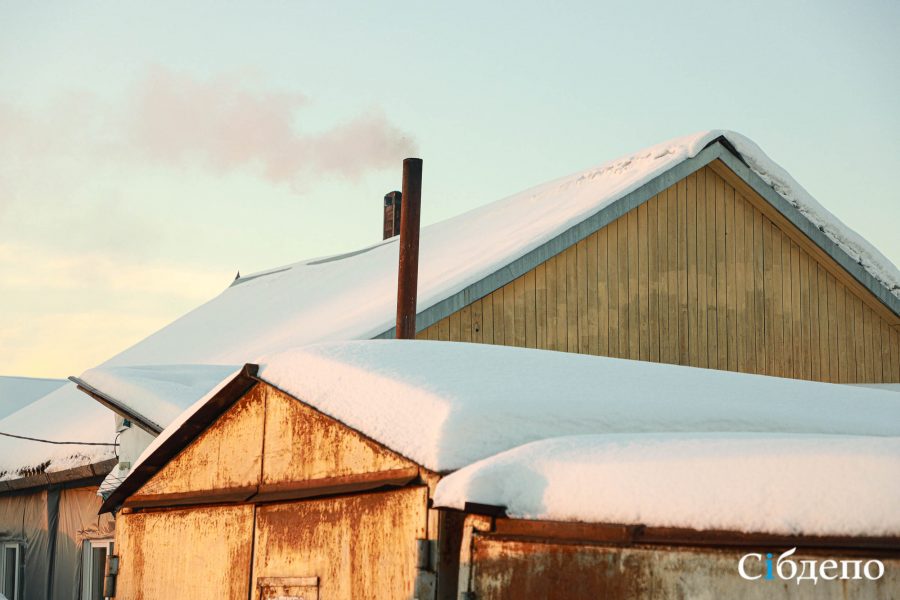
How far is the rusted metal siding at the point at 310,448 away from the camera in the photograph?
16.0 ft

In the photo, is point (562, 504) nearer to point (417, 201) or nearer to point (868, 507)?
point (868, 507)

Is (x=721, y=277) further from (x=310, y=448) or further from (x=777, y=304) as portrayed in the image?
(x=310, y=448)

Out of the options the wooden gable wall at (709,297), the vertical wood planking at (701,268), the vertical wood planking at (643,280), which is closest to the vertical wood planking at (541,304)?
the wooden gable wall at (709,297)

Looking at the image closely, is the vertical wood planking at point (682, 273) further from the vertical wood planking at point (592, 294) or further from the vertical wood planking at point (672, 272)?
the vertical wood planking at point (592, 294)

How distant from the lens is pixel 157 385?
30.1ft

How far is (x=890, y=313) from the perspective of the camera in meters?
12.4

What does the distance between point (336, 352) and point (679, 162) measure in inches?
275

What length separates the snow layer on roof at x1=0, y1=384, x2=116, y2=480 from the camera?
11.6 meters

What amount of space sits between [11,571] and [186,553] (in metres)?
8.50

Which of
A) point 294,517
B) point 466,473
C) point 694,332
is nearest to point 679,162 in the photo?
point 694,332

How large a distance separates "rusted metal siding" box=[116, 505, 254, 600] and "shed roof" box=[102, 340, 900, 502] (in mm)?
725

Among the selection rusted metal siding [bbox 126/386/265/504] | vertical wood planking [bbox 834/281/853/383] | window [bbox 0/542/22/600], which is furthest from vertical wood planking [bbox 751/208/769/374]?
window [bbox 0/542/22/600]

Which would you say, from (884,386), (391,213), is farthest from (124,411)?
(391,213)

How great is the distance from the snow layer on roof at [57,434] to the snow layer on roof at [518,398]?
625 centimetres
